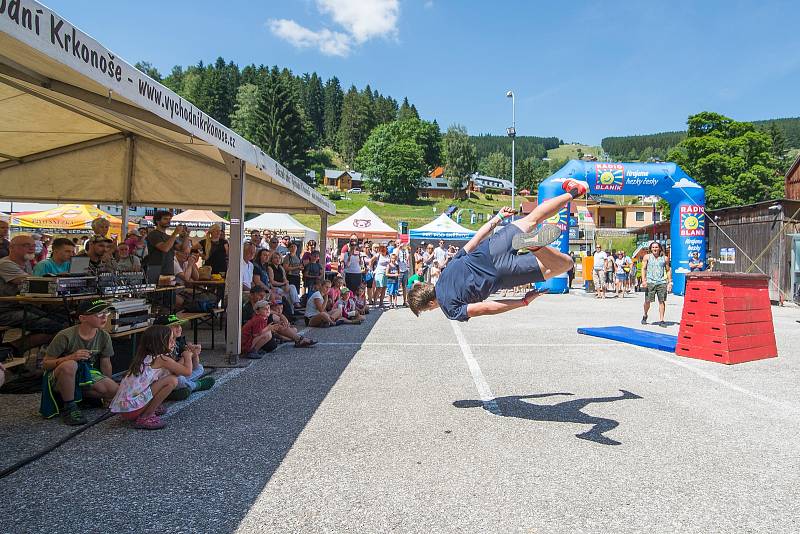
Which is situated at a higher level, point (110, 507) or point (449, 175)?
point (449, 175)

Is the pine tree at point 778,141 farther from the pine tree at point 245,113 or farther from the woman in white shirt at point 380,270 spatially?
the woman in white shirt at point 380,270

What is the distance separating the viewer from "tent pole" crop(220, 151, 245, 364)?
23.0 feet

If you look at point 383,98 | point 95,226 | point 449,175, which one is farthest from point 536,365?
point 383,98

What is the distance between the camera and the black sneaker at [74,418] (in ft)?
14.9

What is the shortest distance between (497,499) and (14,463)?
3281mm

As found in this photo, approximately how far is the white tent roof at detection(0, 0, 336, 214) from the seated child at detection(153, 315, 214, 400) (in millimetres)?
1921

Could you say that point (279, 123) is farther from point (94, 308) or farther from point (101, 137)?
point (94, 308)

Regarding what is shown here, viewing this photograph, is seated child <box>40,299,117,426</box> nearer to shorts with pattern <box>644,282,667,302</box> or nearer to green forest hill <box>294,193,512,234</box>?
shorts with pattern <box>644,282,667,302</box>

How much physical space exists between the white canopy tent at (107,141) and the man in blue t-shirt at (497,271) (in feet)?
9.65

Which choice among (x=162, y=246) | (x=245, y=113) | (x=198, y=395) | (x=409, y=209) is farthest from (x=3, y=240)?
(x=245, y=113)

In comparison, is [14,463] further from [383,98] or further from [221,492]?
[383,98]

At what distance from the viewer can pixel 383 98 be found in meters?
143

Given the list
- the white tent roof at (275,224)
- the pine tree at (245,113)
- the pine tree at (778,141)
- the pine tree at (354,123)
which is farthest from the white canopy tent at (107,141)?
the pine tree at (354,123)

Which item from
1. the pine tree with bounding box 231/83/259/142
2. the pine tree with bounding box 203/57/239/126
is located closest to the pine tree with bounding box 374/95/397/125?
the pine tree with bounding box 203/57/239/126
